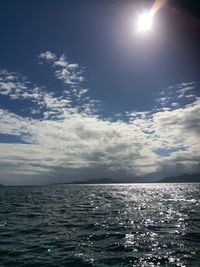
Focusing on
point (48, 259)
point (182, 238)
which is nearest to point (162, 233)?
point (182, 238)

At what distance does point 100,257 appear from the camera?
17078 mm

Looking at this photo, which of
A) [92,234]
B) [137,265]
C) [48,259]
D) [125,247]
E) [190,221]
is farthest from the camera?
[190,221]

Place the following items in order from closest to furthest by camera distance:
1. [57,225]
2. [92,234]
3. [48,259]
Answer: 1. [48,259]
2. [92,234]
3. [57,225]

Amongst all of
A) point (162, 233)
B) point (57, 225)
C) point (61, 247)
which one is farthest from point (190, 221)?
point (61, 247)

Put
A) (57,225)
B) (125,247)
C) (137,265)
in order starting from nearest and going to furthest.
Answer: (137,265) → (125,247) → (57,225)

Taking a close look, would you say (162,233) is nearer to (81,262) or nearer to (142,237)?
(142,237)

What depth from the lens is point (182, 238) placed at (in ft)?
73.0

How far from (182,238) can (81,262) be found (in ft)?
29.8

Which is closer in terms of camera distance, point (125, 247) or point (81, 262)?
point (81, 262)

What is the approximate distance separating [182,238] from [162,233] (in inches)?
88.3

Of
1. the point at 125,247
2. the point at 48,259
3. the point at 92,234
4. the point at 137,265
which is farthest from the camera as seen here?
the point at 92,234

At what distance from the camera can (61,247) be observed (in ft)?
64.1

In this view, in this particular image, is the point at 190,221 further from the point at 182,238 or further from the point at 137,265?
the point at 137,265

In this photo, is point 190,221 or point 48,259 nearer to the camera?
point 48,259
